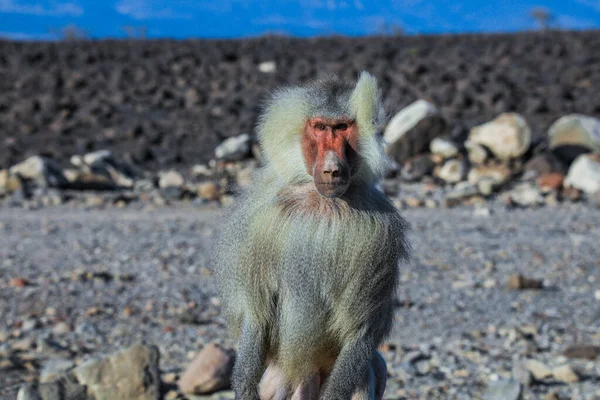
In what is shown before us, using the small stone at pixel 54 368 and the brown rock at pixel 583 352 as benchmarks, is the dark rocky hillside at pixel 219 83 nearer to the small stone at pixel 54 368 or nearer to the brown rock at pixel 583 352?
the brown rock at pixel 583 352

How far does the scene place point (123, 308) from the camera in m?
7.69

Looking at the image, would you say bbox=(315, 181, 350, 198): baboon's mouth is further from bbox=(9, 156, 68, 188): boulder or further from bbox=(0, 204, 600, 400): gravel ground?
bbox=(9, 156, 68, 188): boulder

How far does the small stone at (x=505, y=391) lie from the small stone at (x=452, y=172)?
6835 millimetres

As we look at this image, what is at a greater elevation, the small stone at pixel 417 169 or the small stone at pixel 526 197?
the small stone at pixel 417 169

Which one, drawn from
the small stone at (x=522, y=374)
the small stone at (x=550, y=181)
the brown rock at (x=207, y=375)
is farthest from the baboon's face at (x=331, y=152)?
the small stone at (x=550, y=181)

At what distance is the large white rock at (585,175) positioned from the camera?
12188mm

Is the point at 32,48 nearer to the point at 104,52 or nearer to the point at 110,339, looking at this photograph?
the point at 104,52

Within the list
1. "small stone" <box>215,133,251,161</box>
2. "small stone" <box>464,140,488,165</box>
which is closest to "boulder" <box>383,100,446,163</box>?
"small stone" <box>464,140,488,165</box>

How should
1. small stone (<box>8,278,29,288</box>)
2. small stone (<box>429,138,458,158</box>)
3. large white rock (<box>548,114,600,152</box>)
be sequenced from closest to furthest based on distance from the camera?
small stone (<box>8,278,29,288</box>) → small stone (<box>429,138,458,158</box>) → large white rock (<box>548,114,600,152</box>)

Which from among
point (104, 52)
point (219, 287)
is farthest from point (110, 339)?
point (104, 52)

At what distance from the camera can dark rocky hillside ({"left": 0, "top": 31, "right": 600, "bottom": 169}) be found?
1584 cm

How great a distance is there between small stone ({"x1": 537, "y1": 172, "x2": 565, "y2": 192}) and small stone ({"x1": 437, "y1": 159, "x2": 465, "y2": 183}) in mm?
984

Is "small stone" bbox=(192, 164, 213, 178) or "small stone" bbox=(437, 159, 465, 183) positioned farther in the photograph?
"small stone" bbox=(192, 164, 213, 178)

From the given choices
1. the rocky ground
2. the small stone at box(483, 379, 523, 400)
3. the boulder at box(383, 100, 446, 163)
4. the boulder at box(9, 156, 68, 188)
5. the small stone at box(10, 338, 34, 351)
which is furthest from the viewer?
the boulder at box(383, 100, 446, 163)
